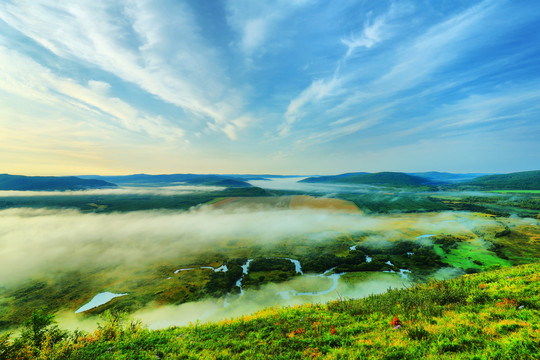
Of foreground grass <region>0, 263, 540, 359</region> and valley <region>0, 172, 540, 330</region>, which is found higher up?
foreground grass <region>0, 263, 540, 359</region>

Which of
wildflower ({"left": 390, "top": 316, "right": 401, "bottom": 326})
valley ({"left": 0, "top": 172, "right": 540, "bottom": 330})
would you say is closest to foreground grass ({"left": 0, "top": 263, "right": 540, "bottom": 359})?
wildflower ({"left": 390, "top": 316, "right": 401, "bottom": 326})

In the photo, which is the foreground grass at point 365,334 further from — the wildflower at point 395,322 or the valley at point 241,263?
the valley at point 241,263

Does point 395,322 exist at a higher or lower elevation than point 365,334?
higher

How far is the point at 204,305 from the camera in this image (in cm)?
5997

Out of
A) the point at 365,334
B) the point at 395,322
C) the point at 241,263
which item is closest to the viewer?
the point at 365,334

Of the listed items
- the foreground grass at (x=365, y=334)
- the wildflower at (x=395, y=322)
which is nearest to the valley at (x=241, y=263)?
the foreground grass at (x=365, y=334)

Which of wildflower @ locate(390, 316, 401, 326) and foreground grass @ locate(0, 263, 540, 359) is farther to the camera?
wildflower @ locate(390, 316, 401, 326)

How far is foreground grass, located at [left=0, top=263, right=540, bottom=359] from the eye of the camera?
34.1ft

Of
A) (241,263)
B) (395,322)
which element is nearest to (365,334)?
(395,322)

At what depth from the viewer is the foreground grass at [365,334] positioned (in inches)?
409

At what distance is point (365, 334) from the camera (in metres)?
13.7

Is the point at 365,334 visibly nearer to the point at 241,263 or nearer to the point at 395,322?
the point at 395,322

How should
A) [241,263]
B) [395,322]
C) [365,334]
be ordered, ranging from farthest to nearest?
[241,263] → [395,322] → [365,334]

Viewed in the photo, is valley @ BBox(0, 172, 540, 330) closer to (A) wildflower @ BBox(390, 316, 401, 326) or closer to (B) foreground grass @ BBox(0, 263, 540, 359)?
(B) foreground grass @ BBox(0, 263, 540, 359)
